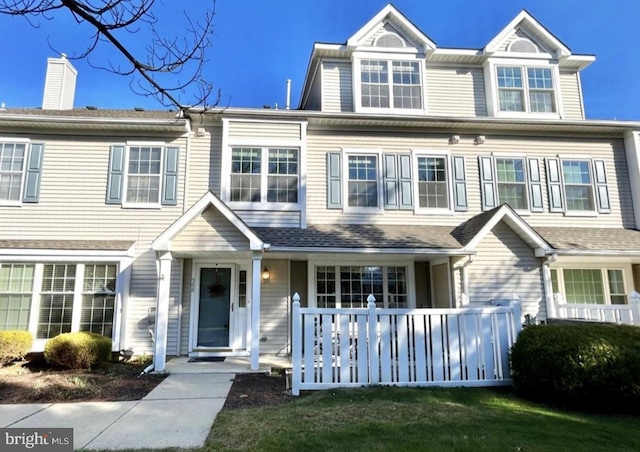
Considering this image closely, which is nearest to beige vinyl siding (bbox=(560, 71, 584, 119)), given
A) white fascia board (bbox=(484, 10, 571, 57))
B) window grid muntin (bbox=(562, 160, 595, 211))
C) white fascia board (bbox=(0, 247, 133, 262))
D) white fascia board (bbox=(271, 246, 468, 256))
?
white fascia board (bbox=(484, 10, 571, 57))

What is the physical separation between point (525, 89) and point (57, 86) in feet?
46.2

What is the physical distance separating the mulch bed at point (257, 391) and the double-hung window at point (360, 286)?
318 cm

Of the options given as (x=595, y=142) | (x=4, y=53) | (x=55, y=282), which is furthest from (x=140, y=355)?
(x=595, y=142)

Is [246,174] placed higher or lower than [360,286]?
higher

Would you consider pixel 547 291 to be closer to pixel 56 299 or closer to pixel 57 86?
pixel 56 299

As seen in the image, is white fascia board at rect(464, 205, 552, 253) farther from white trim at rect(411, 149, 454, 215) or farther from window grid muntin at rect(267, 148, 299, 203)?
window grid muntin at rect(267, 148, 299, 203)

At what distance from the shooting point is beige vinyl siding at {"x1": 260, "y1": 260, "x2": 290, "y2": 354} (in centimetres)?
1002

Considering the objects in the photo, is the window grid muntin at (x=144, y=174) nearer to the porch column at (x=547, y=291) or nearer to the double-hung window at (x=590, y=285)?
the porch column at (x=547, y=291)

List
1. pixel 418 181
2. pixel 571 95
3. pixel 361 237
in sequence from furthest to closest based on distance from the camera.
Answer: pixel 571 95, pixel 418 181, pixel 361 237

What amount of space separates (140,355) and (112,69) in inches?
301

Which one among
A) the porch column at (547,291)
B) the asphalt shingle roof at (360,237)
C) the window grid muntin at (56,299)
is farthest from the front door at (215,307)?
the porch column at (547,291)

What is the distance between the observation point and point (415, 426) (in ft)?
15.5

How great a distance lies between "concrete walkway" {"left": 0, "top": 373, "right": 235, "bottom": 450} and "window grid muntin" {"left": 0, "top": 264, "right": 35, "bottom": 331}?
4.20 metres

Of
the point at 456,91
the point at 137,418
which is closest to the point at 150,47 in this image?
the point at 137,418
